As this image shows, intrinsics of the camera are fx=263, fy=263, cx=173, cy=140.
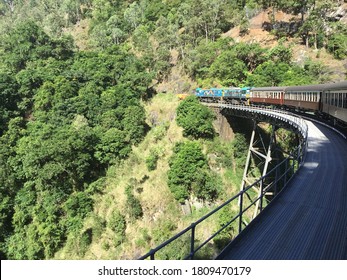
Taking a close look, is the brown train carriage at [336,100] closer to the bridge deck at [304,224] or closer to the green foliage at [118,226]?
the bridge deck at [304,224]

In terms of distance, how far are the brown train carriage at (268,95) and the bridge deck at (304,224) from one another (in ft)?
60.2

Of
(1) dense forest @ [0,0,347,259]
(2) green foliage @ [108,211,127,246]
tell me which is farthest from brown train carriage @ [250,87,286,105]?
(2) green foliage @ [108,211,127,246]

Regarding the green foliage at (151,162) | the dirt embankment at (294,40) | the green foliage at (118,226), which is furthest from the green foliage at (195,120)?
the dirt embankment at (294,40)

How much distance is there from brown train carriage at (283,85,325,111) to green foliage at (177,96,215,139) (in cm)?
838

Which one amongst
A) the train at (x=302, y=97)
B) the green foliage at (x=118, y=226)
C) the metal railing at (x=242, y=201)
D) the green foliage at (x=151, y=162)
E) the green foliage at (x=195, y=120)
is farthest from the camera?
the green foliage at (x=195, y=120)

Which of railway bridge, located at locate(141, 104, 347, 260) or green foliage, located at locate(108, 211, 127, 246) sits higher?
railway bridge, located at locate(141, 104, 347, 260)

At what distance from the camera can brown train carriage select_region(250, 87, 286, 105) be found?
26906 mm

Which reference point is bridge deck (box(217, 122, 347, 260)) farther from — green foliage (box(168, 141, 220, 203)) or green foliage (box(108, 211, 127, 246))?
green foliage (box(108, 211, 127, 246))

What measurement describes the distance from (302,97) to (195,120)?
36.2ft

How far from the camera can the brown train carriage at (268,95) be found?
26.9 metres

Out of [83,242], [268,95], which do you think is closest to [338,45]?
[268,95]

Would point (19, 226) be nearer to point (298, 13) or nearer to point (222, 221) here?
point (222, 221)

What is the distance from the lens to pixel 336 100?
15570 millimetres

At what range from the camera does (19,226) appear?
24.6 m
